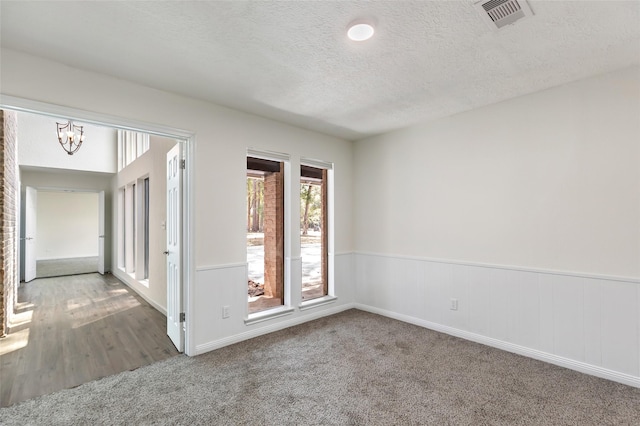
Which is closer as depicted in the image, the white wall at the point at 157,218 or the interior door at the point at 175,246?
the interior door at the point at 175,246

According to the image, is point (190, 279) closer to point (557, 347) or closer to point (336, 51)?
point (336, 51)

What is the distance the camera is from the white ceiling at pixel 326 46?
173cm

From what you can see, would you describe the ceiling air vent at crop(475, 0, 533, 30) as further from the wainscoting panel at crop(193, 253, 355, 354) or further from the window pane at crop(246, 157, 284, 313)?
the window pane at crop(246, 157, 284, 313)

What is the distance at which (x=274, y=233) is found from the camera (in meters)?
4.87

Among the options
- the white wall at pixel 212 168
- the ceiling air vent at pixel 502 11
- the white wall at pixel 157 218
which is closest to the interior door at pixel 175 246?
the white wall at pixel 212 168

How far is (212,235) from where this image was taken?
10.3 ft

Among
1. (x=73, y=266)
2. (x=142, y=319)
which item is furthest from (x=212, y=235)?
(x=73, y=266)

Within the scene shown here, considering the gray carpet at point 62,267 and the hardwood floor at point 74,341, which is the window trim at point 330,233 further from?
the gray carpet at point 62,267

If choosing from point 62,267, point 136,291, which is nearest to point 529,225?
point 136,291

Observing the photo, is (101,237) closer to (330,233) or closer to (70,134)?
(70,134)

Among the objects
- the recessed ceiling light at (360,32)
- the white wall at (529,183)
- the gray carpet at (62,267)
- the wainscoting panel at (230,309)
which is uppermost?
the recessed ceiling light at (360,32)

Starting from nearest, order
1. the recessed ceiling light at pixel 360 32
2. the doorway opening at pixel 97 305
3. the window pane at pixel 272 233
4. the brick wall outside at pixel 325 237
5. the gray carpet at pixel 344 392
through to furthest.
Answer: the recessed ceiling light at pixel 360 32, the gray carpet at pixel 344 392, the doorway opening at pixel 97 305, the brick wall outside at pixel 325 237, the window pane at pixel 272 233

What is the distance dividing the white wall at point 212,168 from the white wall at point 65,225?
9.29 meters

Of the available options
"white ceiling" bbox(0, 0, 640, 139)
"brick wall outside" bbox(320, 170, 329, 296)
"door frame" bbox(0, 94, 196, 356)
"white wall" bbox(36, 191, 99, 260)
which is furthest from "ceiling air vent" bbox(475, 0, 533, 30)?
"white wall" bbox(36, 191, 99, 260)
